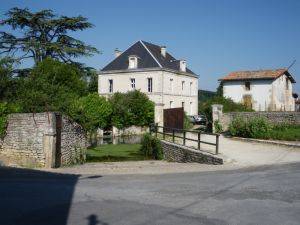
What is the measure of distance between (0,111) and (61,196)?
9856 mm

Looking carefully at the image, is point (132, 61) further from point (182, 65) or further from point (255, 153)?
point (255, 153)

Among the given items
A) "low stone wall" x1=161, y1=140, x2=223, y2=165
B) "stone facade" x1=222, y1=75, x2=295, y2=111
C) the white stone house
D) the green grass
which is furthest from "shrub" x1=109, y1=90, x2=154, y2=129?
the green grass

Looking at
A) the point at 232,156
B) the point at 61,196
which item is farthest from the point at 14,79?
the point at 61,196

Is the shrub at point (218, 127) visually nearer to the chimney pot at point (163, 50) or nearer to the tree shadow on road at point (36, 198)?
the tree shadow on road at point (36, 198)

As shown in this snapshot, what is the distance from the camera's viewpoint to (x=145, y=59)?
5156cm

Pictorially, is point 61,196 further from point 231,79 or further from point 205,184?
point 231,79

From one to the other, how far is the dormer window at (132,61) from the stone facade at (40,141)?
3391 cm

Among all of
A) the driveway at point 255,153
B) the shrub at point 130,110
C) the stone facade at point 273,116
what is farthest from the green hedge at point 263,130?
the shrub at point 130,110

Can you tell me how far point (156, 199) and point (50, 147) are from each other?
335 inches

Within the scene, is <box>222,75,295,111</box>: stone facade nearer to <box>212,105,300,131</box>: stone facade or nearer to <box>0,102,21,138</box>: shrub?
<box>212,105,300,131</box>: stone facade

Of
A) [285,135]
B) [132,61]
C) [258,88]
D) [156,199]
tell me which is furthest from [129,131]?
[156,199]

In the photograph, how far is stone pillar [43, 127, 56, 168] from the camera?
16.0m

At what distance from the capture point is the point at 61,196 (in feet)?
29.6

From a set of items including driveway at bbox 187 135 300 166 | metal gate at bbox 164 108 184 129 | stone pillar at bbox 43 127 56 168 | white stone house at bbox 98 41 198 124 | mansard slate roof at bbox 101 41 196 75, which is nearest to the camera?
driveway at bbox 187 135 300 166
